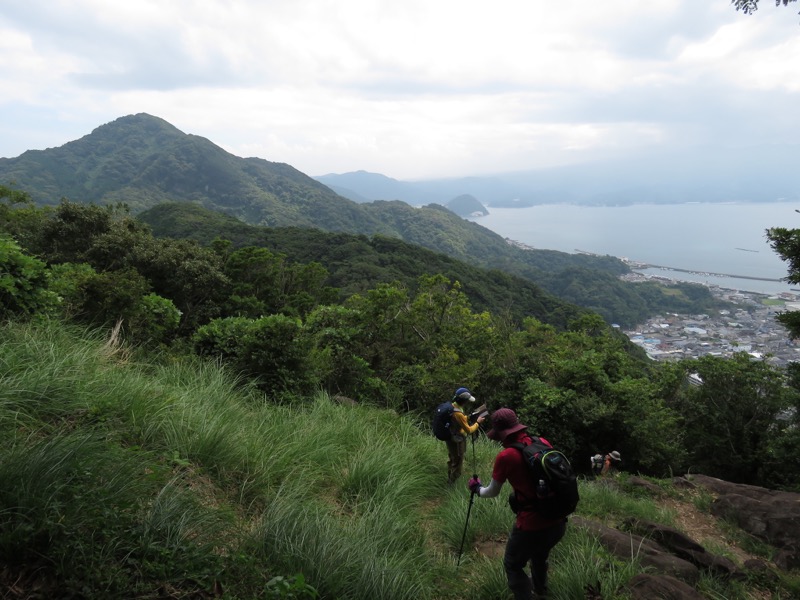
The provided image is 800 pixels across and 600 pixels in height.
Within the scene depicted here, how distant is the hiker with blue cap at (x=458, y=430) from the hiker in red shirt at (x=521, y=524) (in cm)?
138

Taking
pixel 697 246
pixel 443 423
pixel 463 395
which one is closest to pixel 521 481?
pixel 463 395

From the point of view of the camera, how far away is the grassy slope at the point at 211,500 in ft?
7.35

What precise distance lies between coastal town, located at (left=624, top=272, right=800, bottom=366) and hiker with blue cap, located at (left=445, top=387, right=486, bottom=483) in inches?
1280

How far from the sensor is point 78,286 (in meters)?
7.05

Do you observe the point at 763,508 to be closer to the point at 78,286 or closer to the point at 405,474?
the point at 405,474

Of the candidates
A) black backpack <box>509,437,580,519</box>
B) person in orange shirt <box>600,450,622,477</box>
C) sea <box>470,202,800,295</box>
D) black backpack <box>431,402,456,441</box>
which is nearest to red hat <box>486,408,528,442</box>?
black backpack <box>509,437,580,519</box>

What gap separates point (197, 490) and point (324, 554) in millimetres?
1076

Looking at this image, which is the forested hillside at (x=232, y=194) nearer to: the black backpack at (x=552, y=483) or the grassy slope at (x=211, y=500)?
the grassy slope at (x=211, y=500)

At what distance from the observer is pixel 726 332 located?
5259 cm

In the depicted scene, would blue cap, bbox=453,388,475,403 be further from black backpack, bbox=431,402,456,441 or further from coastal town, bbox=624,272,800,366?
coastal town, bbox=624,272,800,366

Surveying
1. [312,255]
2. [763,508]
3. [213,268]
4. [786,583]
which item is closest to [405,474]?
[786,583]

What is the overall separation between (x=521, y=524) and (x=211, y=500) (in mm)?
2198

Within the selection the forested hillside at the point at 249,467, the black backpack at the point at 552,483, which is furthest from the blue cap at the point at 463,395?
the black backpack at the point at 552,483

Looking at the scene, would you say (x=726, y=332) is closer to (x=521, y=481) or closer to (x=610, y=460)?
(x=610, y=460)
